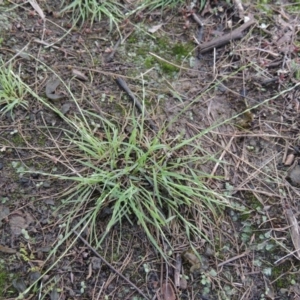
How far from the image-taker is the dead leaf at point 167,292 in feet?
6.07

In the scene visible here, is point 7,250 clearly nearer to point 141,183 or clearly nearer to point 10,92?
point 141,183

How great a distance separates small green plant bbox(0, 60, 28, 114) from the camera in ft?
7.19

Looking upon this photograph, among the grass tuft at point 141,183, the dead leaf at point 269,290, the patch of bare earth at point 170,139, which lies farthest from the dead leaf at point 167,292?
the dead leaf at point 269,290

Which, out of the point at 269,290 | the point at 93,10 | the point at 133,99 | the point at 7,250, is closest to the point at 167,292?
the point at 269,290

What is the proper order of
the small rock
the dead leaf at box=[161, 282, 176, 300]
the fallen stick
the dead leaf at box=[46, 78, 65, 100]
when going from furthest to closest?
the fallen stick → the dead leaf at box=[46, 78, 65, 100] → the small rock → the dead leaf at box=[161, 282, 176, 300]

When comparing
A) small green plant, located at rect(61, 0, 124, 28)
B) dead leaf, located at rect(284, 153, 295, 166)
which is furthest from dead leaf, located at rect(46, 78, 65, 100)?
dead leaf, located at rect(284, 153, 295, 166)

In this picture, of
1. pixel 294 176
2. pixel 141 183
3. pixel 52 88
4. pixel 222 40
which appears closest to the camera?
pixel 141 183

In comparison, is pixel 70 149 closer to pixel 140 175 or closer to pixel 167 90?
pixel 140 175

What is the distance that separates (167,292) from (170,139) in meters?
0.71

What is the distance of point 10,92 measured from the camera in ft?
7.24

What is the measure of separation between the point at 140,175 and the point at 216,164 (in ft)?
1.27

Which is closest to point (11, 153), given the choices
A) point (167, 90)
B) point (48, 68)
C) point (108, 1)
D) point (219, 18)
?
point (48, 68)

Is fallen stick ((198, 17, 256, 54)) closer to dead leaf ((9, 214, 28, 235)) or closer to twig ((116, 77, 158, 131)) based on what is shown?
twig ((116, 77, 158, 131))

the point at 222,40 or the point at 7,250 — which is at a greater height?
the point at 222,40
